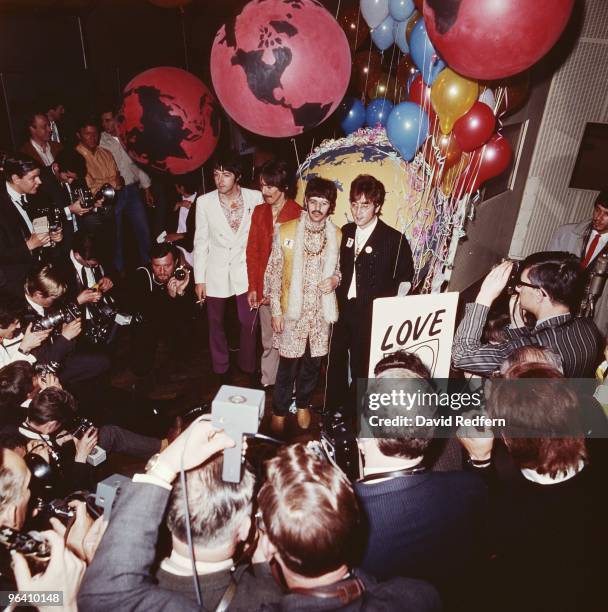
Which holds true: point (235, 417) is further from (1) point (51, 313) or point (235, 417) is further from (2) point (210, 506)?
(1) point (51, 313)

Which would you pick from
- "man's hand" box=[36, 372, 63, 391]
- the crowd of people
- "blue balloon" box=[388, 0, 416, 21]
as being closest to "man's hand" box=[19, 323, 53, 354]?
the crowd of people

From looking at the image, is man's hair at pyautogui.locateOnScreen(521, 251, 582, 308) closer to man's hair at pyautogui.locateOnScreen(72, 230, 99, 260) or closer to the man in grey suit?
the man in grey suit

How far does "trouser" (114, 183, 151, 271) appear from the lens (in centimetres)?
552

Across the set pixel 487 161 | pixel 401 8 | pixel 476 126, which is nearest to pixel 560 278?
pixel 476 126

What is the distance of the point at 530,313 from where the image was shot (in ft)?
8.01

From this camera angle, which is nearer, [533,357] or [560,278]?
[533,357]

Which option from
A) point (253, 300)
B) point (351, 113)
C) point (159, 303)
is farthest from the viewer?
point (351, 113)

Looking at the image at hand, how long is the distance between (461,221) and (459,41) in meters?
1.32

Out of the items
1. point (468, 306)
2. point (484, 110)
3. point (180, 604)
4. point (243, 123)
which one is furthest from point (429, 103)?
point (180, 604)

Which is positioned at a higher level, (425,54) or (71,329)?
(425,54)

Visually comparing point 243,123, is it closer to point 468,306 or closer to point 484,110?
point 484,110

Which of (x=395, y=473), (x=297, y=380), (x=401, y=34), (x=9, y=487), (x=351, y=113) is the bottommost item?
(x=297, y=380)

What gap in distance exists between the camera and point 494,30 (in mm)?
2072

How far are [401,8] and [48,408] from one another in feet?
11.4
